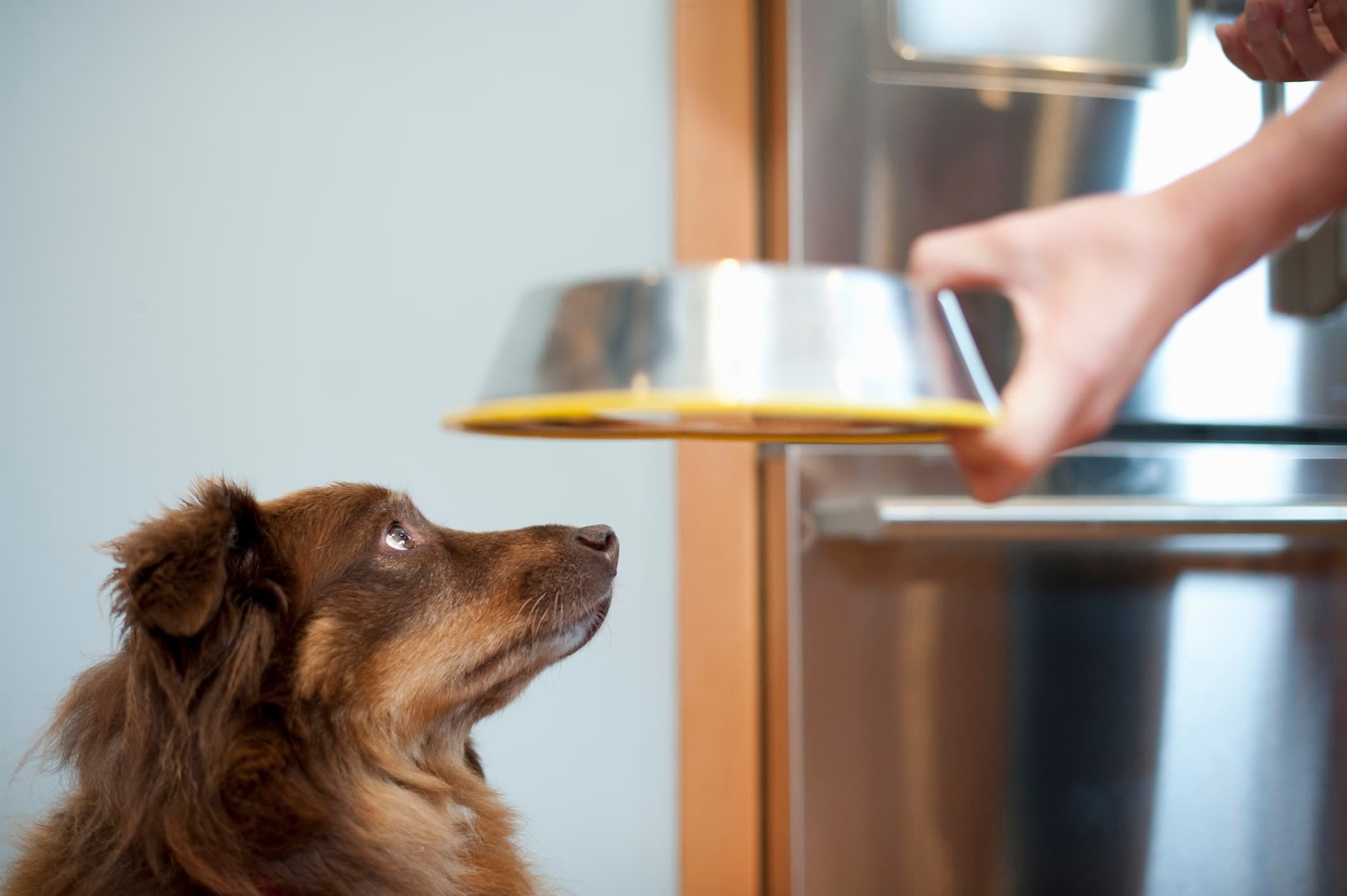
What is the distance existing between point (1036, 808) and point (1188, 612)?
40 centimetres

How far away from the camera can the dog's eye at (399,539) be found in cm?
117

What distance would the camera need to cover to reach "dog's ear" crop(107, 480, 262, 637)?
85cm

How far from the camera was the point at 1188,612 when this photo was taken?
154 centimetres

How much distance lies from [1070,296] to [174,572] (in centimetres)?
76

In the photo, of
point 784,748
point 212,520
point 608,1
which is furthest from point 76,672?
point 608,1

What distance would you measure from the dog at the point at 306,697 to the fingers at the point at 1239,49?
856 millimetres

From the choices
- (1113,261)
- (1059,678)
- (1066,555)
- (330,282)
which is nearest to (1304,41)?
(1113,261)

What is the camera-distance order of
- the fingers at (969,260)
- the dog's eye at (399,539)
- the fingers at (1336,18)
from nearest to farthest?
the fingers at (969,260) < the fingers at (1336,18) < the dog's eye at (399,539)

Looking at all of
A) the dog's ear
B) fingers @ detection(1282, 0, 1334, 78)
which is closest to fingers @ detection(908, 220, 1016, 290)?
fingers @ detection(1282, 0, 1334, 78)

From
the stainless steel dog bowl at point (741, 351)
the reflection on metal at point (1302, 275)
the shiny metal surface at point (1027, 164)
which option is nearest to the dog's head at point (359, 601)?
the stainless steel dog bowl at point (741, 351)

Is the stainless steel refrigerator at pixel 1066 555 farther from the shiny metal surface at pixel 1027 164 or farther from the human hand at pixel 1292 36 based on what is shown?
the human hand at pixel 1292 36

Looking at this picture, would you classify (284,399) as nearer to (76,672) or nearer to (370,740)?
(76,672)

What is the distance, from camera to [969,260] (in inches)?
19.8

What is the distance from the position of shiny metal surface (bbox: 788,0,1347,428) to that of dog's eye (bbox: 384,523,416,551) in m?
0.73
